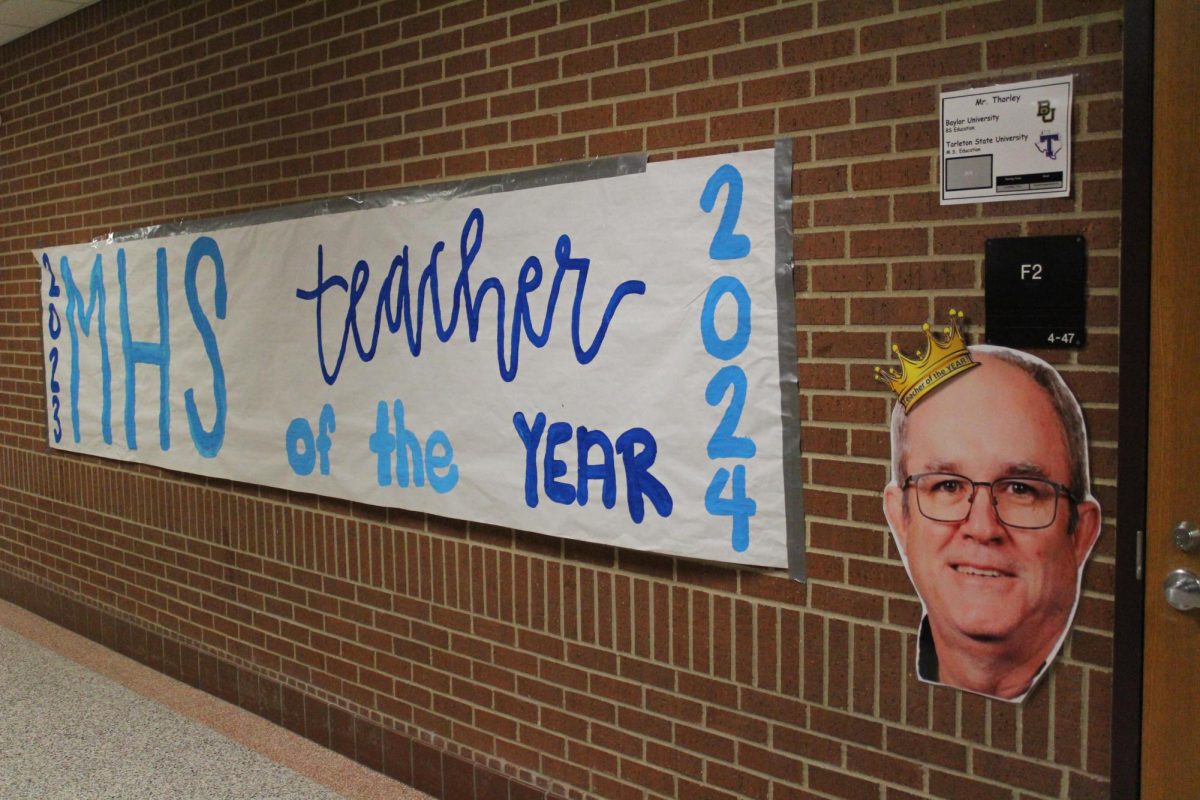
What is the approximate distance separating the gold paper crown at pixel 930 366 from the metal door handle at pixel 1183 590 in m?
0.54

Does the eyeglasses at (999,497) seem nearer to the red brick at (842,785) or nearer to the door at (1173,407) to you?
the door at (1173,407)

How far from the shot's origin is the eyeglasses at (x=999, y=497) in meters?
1.98

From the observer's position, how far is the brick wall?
2.04 meters

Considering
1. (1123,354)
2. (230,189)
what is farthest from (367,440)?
(1123,354)

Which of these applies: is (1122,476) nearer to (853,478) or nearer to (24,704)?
(853,478)

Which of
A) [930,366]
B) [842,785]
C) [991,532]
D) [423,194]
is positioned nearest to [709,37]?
[930,366]

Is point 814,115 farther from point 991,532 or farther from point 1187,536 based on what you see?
point 1187,536

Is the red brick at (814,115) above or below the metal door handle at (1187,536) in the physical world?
above

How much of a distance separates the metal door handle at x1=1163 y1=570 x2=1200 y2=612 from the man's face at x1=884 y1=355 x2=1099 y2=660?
0.51 ft

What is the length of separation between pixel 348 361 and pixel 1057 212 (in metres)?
2.25

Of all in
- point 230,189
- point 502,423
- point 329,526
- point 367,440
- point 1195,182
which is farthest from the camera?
point 230,189

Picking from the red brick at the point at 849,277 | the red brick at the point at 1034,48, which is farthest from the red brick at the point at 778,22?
the red brick at the point at 849,277

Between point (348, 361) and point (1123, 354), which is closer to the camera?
point (1123, 354)

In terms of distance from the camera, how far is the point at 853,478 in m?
2.25
